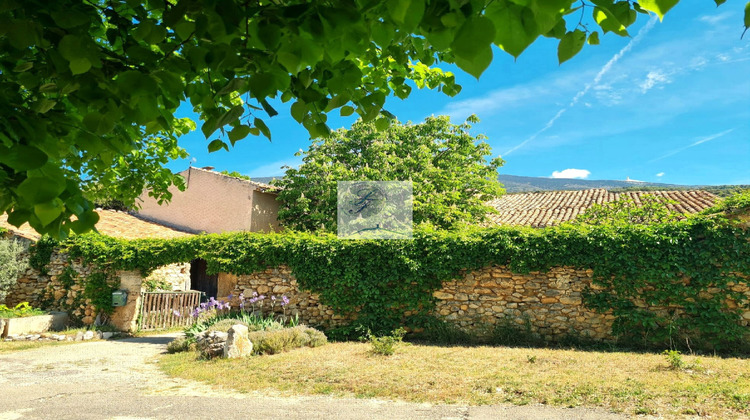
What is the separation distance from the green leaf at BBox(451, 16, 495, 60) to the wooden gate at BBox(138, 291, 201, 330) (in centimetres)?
1344

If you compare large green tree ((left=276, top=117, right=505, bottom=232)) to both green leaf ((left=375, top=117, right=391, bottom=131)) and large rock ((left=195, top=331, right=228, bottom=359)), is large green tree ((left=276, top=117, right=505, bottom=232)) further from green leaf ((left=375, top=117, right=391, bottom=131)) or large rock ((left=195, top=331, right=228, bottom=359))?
green leaf ((left=375, top=117, right=391, bottom=131))

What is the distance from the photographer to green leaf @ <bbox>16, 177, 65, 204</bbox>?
1410mm

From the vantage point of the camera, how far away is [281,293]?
1132cm

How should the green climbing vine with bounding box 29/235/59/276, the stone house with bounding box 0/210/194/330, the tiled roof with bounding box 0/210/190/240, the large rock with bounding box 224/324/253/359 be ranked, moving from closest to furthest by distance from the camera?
1. the large rock with bounding box 224/324/253/359
2. the stone house with bounding box 0/210/194/330
3. the green climbing vine with bounding box 29/235/59/276
4. the tiled roof with bounding box 0/210/190/240

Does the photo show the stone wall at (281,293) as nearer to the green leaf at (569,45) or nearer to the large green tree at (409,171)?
the large green tree at (409,171)

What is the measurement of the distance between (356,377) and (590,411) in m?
3.01

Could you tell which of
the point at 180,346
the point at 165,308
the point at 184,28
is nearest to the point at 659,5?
the point at 184,28

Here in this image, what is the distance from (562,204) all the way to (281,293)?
1310 cm

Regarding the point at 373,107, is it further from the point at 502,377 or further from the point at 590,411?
the point at 502,377

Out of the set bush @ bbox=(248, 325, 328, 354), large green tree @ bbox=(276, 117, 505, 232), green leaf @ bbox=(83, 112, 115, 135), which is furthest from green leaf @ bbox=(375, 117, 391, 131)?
large green tree @ bbox=(276, 117, 505, 232)

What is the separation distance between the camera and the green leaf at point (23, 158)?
1354 millimetres

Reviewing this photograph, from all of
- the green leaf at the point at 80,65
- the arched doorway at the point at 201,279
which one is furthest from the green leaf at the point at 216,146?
the arched doorway at the point at 201,279

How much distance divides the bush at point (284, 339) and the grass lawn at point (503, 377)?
16.8 inches

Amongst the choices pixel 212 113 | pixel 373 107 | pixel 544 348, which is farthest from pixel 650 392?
pixel 212 113
